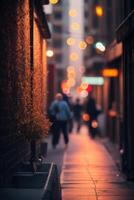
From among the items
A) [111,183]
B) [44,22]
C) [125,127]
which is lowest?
[111,183]

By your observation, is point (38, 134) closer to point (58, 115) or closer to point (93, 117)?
point (58, 115)

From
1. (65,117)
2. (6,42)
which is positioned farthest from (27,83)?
(65,117)

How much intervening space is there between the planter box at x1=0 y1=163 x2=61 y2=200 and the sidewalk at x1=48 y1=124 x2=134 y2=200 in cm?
207

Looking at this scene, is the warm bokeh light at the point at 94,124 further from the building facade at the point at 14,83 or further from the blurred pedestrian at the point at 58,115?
the building facade at the point at 14,83

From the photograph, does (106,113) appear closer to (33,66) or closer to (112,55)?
(112,55)

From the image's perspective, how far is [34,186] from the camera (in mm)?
10117

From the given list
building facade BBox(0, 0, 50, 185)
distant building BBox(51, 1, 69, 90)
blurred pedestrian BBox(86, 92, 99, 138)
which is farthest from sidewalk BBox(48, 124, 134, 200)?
distant building BBox(51, 1, 69, 90)

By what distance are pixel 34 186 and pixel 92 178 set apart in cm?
624

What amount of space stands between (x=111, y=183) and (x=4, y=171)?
17.9 ft

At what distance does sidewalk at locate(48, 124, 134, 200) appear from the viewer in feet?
44.2

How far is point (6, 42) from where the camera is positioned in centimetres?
1030

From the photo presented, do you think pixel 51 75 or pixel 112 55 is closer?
pixel 112 55

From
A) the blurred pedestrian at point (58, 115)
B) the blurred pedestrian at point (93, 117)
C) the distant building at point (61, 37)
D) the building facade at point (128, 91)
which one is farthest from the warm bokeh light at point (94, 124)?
the distant building at point (61, 37)

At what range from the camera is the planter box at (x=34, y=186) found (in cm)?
866
